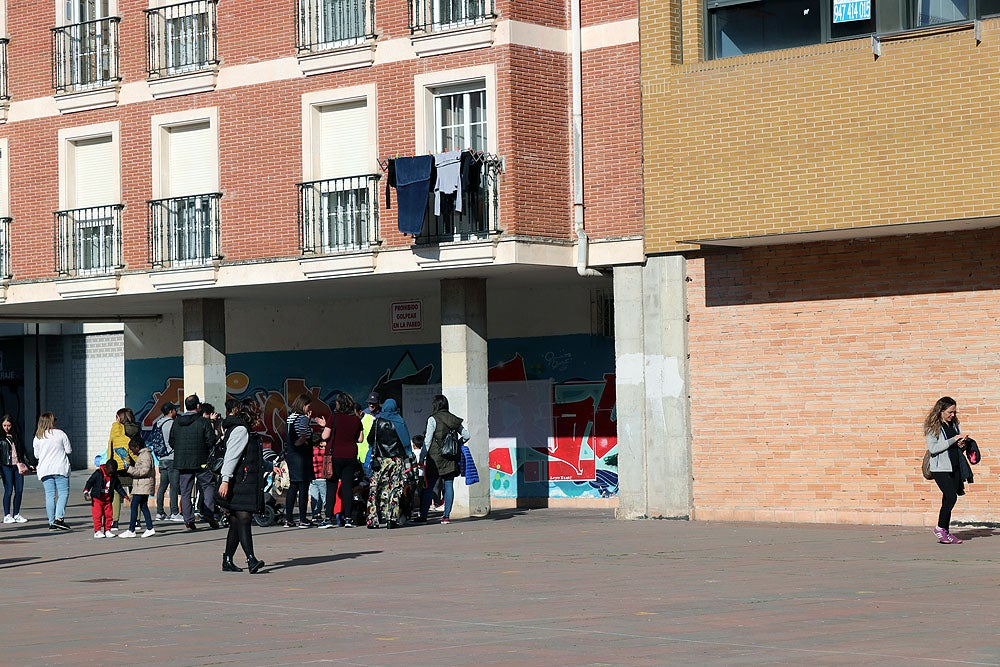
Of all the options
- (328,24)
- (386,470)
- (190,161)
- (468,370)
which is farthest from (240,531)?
(190,161)

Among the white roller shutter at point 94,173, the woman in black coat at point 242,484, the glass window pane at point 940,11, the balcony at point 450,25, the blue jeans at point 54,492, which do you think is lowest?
the blue jeans at point 54,492

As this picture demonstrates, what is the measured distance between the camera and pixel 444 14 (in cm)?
2434

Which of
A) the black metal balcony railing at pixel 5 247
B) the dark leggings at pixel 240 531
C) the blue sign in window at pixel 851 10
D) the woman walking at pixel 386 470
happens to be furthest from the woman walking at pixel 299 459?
the blue sign in window at pixel 851 10

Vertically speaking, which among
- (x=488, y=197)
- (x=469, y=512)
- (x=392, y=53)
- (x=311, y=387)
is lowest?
(x=469, y=512)

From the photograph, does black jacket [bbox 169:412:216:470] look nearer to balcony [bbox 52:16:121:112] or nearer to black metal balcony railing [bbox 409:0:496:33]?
black metal balcony railing [bbox 409:0:496:33]

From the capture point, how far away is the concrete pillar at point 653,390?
75.8ft

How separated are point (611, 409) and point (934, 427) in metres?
9.51

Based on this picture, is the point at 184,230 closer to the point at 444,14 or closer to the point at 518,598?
the point at 444,14

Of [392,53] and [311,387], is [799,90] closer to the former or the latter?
[392,53]

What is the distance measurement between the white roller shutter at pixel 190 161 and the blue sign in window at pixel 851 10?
10758mm

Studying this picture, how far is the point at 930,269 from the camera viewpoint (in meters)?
21.0

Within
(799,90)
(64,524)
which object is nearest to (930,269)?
(799,90)

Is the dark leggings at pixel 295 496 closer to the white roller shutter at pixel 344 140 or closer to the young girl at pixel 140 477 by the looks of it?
the young girl at pixel 140 477

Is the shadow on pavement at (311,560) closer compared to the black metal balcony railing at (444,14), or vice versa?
the shadow on pavement at (311,560)
